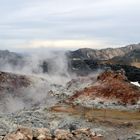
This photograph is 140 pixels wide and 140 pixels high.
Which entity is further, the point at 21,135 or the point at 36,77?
the point at 36,77

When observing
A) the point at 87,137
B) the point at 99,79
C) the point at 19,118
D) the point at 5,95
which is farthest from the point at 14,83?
the point at 87,137

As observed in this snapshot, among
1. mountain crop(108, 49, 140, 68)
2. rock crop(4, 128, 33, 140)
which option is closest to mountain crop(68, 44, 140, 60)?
mountain crop(108, 49, 140, 68)

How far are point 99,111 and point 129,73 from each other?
41.6m

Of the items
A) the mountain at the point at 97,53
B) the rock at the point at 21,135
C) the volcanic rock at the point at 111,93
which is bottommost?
the rock at the point at 21,135

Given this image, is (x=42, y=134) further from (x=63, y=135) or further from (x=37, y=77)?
(x=37, y=77)

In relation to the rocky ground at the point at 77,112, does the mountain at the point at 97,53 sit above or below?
above

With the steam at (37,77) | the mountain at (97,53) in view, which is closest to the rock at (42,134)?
the steam at (37,77)

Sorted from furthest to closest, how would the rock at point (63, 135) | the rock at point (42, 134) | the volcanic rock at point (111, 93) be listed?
the volcanic rock at point (111, 93) < the rock at point (63, 135) < the rock at point (42, 134)

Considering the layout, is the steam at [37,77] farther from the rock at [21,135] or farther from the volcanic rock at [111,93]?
the rock at [21,135]

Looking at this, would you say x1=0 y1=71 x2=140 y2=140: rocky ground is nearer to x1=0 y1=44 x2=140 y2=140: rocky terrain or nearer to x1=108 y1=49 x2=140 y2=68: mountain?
x1=0 y1=44 x2=140 y2=140: rocky terrain

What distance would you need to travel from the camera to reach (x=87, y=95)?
47719mm

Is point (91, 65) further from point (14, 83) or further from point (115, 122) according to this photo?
point (115, 122)

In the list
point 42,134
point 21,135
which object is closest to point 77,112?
point 42,134

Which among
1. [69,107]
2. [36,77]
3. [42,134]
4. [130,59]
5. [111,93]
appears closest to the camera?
[42,134]
